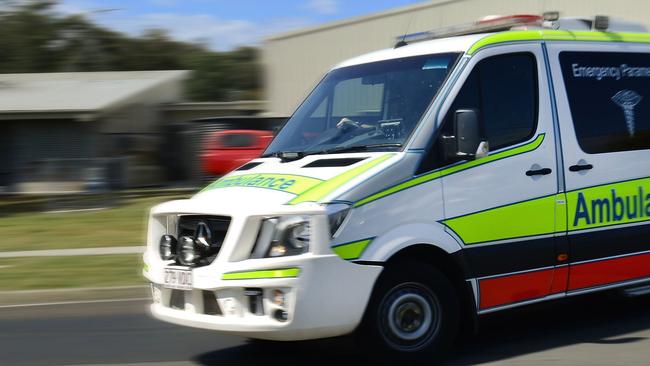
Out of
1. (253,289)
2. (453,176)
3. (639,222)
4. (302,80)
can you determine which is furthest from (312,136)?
(302,80)

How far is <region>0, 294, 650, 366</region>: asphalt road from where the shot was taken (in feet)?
20.4

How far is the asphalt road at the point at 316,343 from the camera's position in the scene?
6.22 metres

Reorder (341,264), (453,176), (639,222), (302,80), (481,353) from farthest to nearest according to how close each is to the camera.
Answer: (302,80) → (639,222) → (481,353) → (453,176) → (341,264)

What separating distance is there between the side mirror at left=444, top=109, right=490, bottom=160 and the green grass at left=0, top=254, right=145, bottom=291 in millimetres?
4904

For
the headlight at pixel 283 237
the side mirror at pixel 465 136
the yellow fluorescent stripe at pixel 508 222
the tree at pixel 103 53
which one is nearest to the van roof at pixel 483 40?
the side mirror at pixel 465 136

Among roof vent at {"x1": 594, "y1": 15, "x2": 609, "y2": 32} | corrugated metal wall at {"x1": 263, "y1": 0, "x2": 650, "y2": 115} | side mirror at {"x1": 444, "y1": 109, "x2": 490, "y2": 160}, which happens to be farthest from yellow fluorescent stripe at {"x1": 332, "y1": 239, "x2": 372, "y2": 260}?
corrugated metal wall at {"x1": 263, "y1": 0, "x2": 650, "y2": 115}

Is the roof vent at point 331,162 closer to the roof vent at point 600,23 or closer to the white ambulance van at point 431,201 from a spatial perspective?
the white ambulance van at point 431,201

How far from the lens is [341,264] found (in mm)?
5270

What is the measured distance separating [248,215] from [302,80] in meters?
26.6

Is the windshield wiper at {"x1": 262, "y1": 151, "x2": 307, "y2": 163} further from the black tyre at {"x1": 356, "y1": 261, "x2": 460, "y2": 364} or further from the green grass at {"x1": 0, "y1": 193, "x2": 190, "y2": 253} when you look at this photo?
the green grass at {"x1": 0, "y1": 193, "x2": 190, "y2": 253}

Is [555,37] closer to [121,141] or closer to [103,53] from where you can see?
[121,141]

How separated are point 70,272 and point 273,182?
5686 mm

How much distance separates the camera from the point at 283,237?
17.3 ft

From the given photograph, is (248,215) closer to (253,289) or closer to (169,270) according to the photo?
(253,289)
